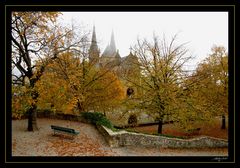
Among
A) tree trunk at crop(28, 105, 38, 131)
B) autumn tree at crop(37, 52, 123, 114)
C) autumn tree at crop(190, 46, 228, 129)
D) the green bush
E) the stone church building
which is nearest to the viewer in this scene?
autumn tree at crop(37, 52, 123, 114)

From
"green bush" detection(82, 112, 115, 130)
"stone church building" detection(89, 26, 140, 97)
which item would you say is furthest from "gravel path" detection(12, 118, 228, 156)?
"stone church building" detection(89, 26, 140, 97)

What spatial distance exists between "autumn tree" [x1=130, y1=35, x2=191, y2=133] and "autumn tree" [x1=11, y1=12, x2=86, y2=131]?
14.5ft

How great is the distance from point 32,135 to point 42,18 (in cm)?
579

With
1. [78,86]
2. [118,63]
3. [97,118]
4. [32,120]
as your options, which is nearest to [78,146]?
[78,86]

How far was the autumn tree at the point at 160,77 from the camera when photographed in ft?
34.4

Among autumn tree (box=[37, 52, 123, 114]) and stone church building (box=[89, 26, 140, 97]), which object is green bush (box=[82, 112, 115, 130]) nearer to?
autumn tree (box=[37, 52, 123, 114])

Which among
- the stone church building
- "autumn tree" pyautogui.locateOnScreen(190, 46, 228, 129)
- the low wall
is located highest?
the stone church building

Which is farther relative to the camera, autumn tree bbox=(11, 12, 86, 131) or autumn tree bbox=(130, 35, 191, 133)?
autumn tree bbox=(130, 35, 191, 133)

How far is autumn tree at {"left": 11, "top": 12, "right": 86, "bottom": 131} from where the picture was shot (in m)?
6.84

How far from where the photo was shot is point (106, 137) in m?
9.60

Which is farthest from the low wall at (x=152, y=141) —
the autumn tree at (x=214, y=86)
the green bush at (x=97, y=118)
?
the autumn tree at (x=214, y=86)

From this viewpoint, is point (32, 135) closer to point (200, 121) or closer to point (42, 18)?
point (42, 18)

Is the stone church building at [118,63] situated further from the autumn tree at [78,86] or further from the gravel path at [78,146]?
the gravel path at [78,146]
